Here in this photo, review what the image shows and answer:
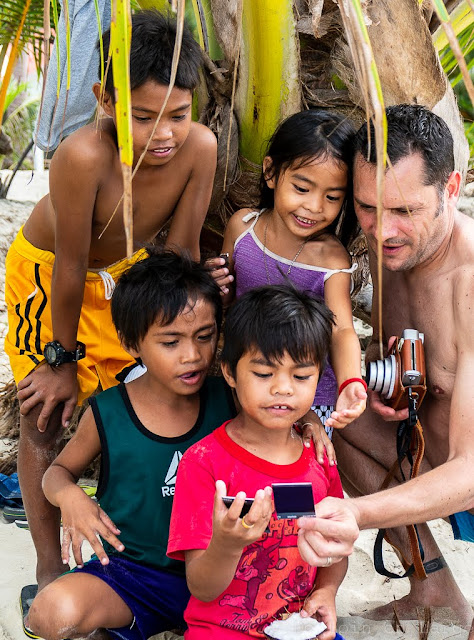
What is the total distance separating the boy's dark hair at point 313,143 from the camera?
2064 mm

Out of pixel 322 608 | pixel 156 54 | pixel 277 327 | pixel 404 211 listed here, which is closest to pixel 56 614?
pixel 322 608

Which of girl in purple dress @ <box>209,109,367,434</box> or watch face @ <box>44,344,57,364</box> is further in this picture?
watch face @ <box>44,344,57,364</box>

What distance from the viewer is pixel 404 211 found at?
1.99m

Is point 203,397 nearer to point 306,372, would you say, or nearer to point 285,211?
point 306,372

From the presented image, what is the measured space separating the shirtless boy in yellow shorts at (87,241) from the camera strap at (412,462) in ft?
2.64

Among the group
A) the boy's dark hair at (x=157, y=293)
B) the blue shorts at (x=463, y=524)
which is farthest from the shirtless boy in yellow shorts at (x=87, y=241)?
the blue shorts at (x=463, y=524)

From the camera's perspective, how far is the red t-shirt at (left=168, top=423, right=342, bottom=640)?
1.67 meters

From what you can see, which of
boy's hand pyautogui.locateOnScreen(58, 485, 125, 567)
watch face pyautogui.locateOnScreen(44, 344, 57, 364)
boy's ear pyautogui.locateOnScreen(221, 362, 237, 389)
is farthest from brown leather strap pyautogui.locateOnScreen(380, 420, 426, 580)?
watch face pyautogui.locateOnScreen(44, 344, 57, 364)

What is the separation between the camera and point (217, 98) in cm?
248

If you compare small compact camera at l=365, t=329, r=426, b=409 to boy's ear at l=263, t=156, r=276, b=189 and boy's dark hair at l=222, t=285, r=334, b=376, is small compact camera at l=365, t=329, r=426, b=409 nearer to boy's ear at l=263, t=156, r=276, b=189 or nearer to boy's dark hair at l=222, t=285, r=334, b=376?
boy's dark hair at l=222, t=285, r=334, b=376

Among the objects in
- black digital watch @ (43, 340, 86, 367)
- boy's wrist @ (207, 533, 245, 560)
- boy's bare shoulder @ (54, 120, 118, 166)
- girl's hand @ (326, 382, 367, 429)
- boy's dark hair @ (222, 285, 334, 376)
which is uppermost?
boy's bare shoulder @ (54, 120, 118, 166)

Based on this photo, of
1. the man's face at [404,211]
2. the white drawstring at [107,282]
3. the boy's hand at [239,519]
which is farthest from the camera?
the white drawstring at [107,282]

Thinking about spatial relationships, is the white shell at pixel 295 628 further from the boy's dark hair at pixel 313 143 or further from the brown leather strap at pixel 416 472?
the boy's dark hair at pixel 313 143

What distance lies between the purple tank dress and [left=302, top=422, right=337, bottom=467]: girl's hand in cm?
A: 32
